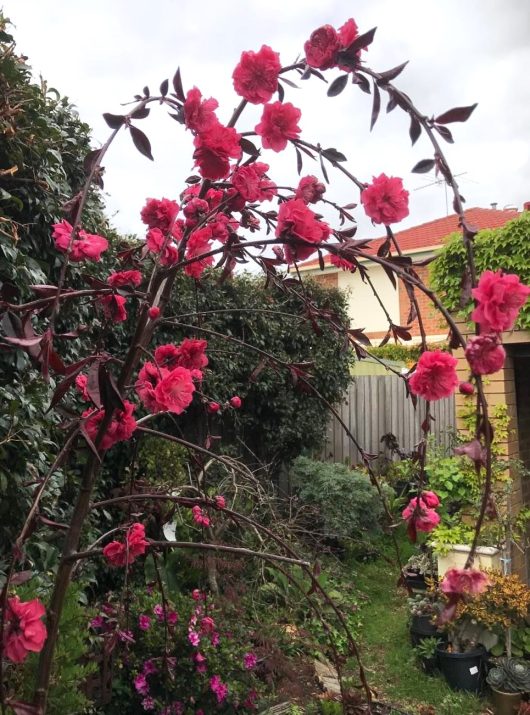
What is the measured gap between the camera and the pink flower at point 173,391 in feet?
2.84

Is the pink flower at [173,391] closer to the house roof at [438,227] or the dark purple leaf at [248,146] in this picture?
the dark purple leaf at [248,146]

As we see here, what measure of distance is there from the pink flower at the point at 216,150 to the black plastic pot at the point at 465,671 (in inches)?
135

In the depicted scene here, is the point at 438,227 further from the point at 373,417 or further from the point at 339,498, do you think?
the point at 339,498

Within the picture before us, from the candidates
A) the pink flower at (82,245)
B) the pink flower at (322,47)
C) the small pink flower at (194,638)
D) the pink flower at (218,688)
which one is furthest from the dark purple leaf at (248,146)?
the pink flower at (218,688)

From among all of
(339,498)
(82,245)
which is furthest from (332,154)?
(339,498)

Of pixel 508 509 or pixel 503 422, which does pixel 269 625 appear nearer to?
pixel 508 509

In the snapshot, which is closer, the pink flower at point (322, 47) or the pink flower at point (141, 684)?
the pink flower at point (322, 47)

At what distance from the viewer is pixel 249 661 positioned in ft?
8.64

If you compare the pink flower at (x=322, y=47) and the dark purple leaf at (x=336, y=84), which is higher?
the pink flower at (x=322, y=47)

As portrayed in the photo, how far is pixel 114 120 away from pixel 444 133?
463 mm

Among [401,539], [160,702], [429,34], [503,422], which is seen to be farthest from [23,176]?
[401,539]

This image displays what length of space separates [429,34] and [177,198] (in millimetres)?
649

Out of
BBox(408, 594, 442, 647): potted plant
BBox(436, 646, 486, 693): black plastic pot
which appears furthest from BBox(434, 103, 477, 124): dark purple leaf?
BBox(408, 594, 442, 647): potted plant

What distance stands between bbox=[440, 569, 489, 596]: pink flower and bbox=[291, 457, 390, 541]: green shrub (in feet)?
15.0
